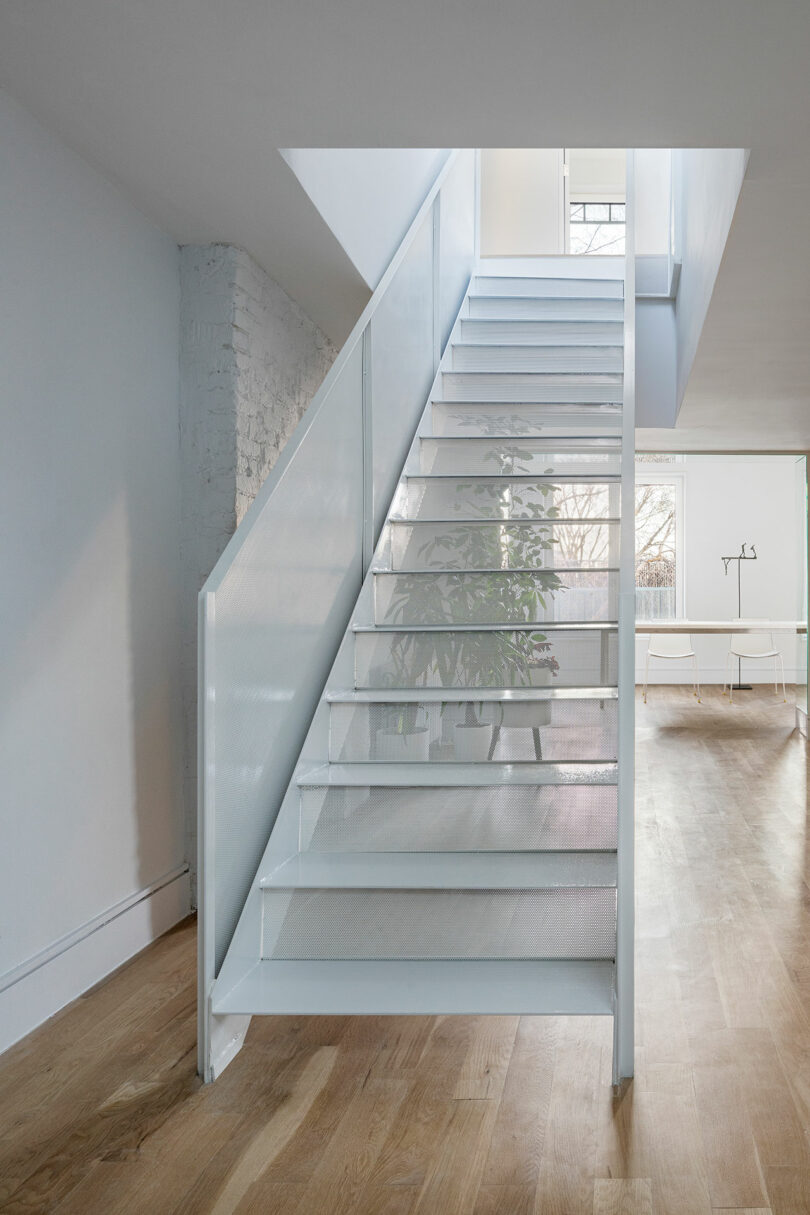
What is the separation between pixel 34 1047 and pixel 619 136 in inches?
102

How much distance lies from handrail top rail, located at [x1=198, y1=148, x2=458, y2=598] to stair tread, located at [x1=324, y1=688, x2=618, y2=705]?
0.57 meters

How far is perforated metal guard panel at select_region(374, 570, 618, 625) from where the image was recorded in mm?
→ 3434

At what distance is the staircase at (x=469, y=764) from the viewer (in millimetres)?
2387

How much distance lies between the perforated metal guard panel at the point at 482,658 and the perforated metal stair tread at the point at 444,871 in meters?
0.66

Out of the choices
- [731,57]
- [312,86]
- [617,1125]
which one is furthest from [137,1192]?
[731,57]

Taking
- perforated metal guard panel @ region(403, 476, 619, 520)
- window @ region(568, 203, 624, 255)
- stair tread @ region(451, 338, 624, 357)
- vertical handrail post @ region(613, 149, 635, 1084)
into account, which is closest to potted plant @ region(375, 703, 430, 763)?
vertical handrail post @ region(613, 149, 635, 1084)

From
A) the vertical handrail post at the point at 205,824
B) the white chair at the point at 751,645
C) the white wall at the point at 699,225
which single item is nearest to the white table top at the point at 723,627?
the white chair at the point at 751,645

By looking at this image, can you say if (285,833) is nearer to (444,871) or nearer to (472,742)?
(444,871)

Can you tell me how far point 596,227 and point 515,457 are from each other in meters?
5.95

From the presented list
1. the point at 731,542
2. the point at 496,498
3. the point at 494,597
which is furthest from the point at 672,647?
the point at 494,597

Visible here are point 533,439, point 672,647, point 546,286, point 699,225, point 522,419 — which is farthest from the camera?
point 672,647

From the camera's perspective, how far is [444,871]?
2.56 metres

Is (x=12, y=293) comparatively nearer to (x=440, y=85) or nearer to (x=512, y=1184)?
(x=440, y=85)

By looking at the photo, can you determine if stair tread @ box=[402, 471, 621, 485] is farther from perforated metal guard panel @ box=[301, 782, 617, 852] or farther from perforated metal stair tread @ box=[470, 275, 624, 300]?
perforated metal stair tread @ box=[470, 275, 624, 300]
